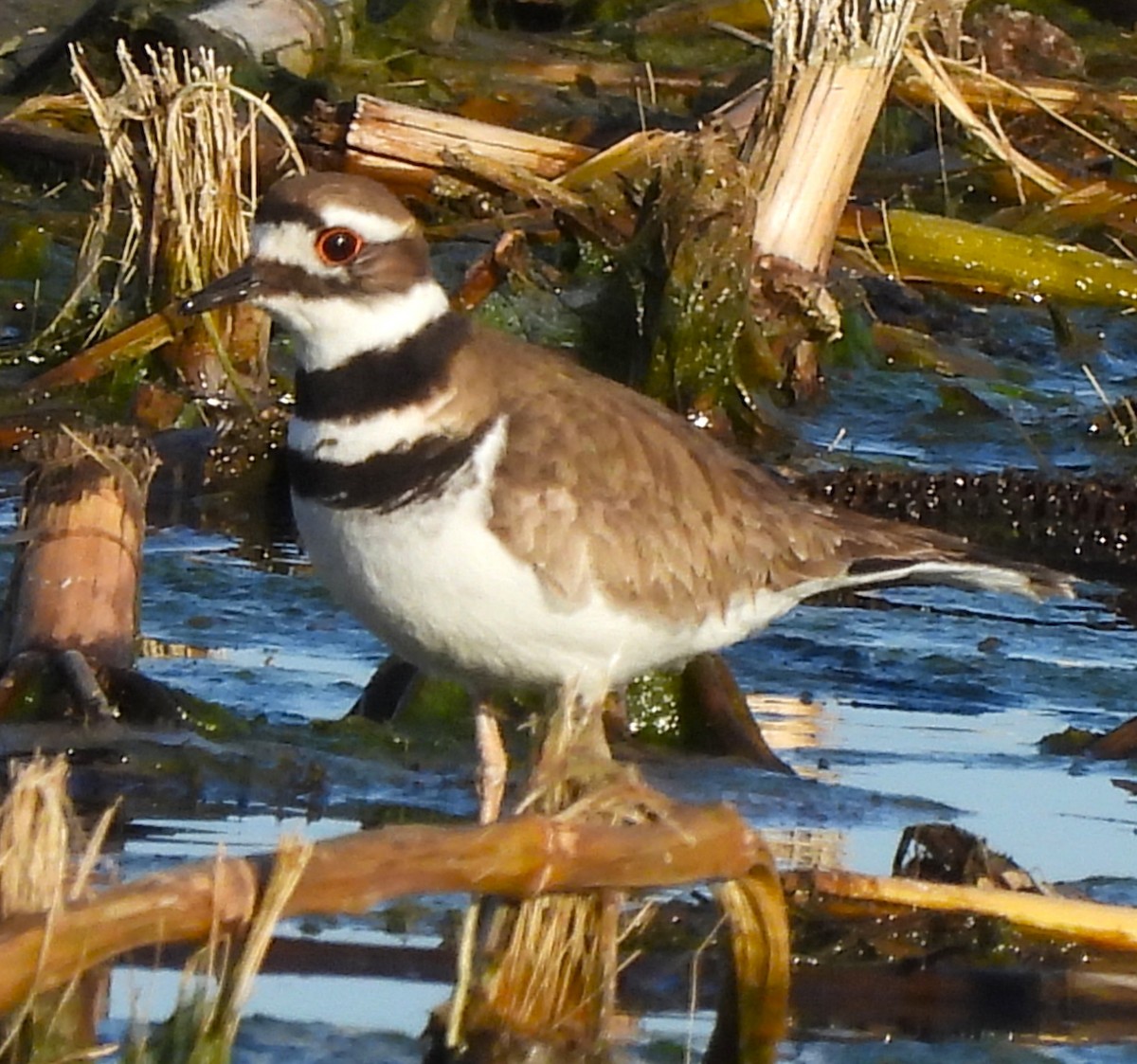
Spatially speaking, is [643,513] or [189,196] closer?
[643,513]

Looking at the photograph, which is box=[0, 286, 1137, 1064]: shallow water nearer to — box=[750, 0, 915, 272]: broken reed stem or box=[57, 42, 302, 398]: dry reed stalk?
box=[750, 0, 915, 272]: broken reed stem

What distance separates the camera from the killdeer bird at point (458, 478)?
4.89 m

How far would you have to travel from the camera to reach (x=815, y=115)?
27.2 ft

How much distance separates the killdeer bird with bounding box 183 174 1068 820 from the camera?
4891 mm

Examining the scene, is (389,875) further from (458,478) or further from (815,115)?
(815,115)

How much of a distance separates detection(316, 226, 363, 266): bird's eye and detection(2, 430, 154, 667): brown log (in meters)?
0.81

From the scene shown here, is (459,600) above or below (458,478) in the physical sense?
below

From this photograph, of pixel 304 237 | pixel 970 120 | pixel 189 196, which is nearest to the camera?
pixel 304 237

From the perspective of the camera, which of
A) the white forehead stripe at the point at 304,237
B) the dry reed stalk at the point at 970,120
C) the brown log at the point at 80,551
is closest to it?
the white forehead stripe at the point at 304,237

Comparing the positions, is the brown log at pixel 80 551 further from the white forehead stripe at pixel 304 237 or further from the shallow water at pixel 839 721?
the white forehead stripe at pixel 304 237

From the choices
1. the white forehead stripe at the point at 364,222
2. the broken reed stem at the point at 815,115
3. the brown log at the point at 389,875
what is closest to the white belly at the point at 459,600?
the white forehead stripe at the point at 364,222

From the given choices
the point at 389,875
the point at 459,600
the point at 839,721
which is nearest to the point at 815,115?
the point at 839,721

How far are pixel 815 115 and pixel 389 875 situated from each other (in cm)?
509

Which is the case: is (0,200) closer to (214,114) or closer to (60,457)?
(214,114)
